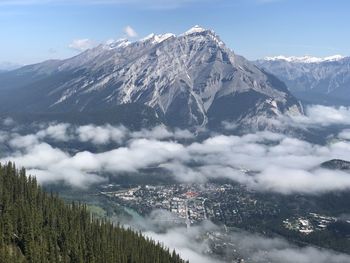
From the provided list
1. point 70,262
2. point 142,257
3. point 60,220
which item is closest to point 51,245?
point 70,262

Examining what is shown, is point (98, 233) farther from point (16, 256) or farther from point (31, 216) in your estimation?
point (16, 256)

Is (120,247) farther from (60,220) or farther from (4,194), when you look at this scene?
(4,194)

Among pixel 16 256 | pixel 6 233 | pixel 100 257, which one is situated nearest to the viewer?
pixel 16 256

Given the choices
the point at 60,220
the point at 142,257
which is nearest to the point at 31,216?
the point at 60,220

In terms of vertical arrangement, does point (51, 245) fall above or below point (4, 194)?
below

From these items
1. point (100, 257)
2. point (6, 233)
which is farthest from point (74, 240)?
point (6, 233)

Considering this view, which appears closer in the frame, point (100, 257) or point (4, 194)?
point (100, 257)

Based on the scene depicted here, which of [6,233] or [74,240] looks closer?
[6,233]

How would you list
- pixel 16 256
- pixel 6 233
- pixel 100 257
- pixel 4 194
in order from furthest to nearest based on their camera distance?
1. pixel 4 194
2. pixel 100 257
3. pixel 6 233
4. pixel 16 256
